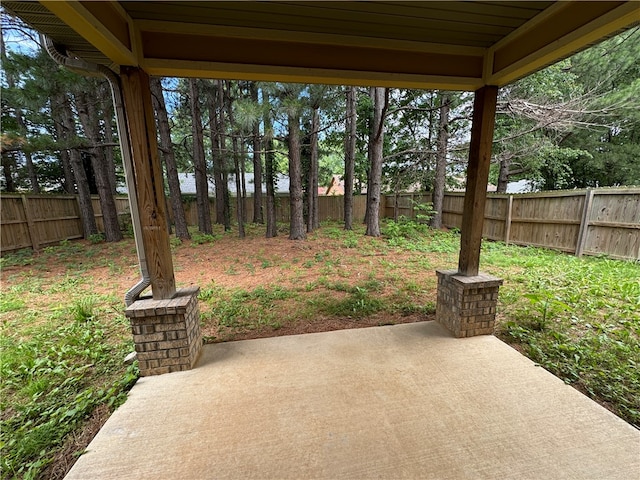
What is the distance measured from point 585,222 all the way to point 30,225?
1238 centimetres

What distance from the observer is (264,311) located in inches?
135

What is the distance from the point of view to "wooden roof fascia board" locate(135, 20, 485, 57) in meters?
1.97

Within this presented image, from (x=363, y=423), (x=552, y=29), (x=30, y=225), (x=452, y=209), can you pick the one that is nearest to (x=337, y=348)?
(x=363, y=423)

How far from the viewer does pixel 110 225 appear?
781cm

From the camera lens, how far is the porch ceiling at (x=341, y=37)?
5.63 feet

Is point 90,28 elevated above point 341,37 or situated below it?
below

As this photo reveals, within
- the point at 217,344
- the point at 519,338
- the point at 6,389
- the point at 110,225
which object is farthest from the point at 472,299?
the point at 110,225

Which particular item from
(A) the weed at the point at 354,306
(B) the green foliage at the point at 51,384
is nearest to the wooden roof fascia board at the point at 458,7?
(A) the weed at the point at 354,306

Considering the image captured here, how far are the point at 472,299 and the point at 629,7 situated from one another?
2.17 metres

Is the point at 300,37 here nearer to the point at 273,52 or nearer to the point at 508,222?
the point at 273,52

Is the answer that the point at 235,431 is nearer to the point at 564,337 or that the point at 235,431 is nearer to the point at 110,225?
the point at 564,337

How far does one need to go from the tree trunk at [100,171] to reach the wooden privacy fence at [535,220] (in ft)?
3.71

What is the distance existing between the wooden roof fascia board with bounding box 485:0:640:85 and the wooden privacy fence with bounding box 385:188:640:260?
4468 millimetres

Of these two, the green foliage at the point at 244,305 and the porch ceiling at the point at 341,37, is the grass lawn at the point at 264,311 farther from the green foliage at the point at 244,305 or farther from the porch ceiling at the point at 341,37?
the porch ceiling at the point at 341,37
